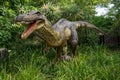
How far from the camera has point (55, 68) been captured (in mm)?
6547

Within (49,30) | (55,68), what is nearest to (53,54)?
(55,68)

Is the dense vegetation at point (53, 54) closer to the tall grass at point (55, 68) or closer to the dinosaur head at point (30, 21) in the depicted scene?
the tall grass at point (55, 68)

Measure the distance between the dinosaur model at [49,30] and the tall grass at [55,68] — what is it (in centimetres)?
A: 49

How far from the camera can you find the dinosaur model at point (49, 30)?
5789mm

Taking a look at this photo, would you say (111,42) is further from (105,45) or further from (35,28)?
(35,28)

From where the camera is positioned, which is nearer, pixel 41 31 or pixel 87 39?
pixel 41 31

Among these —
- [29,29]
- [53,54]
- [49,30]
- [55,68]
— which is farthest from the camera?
[53,54]

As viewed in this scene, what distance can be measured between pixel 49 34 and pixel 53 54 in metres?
1.65

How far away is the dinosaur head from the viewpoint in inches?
226

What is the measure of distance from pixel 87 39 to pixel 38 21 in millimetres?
4056

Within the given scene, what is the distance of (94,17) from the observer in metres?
10.8

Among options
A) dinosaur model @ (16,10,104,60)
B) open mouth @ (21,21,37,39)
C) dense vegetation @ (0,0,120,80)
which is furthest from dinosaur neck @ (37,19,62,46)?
dense vegetation @ (0,0,120,80)

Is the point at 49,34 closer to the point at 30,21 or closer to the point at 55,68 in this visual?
the point at 30,21

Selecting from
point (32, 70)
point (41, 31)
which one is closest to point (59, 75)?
point (32, 70)
